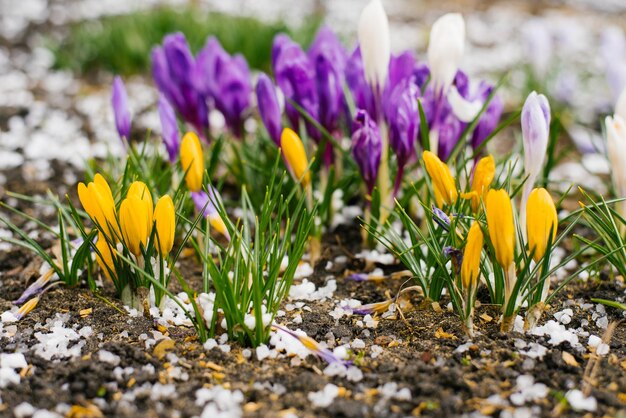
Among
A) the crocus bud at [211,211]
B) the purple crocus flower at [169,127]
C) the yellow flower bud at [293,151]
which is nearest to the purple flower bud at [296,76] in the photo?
the yellow flower bud at [293,151]

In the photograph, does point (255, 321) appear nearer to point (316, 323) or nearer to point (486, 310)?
point (316, 323)

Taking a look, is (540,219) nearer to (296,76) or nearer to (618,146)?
(618,146)

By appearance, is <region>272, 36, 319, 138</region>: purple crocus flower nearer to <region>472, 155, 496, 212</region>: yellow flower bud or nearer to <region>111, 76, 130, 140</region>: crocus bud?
<region>111, 76, 130, 140</region>: crocus bud

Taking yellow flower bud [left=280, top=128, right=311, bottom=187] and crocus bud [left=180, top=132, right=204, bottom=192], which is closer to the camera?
crocus bud [left=180, top=132, right=204, bottom=192]

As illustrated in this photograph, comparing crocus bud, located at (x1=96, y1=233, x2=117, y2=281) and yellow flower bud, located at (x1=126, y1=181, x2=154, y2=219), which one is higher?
yellow flower bud, located at (x1=126, y1=181, x2=154, y2=219)

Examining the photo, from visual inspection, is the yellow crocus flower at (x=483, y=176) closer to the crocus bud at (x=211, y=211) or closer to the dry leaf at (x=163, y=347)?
the crocus bud at (x=211, y=211)

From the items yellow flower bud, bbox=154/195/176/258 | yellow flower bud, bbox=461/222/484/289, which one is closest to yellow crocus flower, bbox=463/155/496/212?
yellow flower bud, bbox=461/222/484/289
